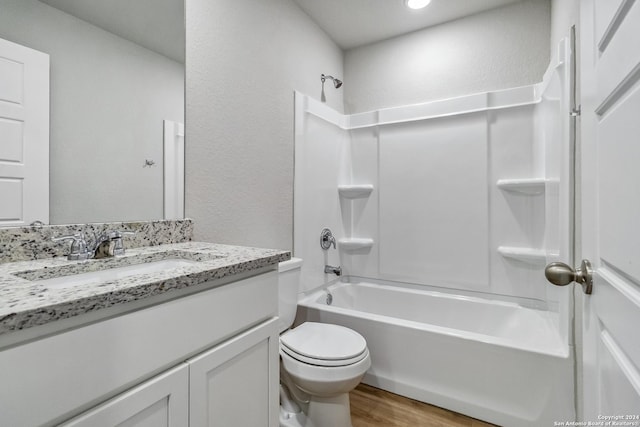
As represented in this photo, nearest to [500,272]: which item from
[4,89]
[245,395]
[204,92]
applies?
[245,395]

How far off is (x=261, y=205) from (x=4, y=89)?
3.77 feet

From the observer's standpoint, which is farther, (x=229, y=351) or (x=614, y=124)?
(x=229, y=351)

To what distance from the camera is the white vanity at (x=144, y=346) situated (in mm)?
500

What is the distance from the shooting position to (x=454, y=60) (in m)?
2.33

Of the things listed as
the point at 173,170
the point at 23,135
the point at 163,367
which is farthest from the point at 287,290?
the point at 23,135

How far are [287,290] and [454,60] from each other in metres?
2.17

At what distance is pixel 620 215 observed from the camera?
0.49 metres

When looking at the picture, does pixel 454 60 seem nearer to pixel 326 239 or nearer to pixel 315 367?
pixel 326 239

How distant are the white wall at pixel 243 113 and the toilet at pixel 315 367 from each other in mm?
413

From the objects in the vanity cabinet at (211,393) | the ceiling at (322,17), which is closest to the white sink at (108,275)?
the vanity cabinet at (211,393)

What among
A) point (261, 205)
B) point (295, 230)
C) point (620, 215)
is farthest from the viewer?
point (295, 230)

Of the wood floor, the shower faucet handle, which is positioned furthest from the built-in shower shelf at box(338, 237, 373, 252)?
the wood floor

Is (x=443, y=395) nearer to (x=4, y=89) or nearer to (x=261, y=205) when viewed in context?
(x=261, y=205)

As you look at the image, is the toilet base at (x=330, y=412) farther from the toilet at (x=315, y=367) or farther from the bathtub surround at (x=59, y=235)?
the bathtub surround at (x=59, y=235)
